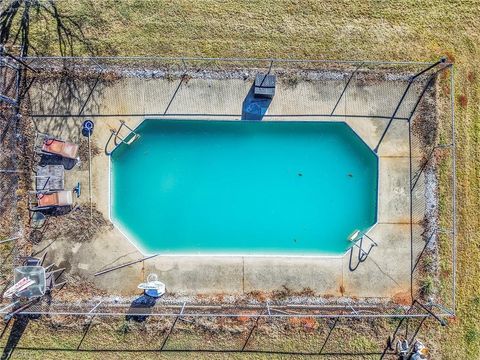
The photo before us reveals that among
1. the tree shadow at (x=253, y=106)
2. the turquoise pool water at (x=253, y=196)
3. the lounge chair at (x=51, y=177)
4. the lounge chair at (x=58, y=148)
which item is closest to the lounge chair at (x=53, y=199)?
the lounge chair at (x=51, y=177)

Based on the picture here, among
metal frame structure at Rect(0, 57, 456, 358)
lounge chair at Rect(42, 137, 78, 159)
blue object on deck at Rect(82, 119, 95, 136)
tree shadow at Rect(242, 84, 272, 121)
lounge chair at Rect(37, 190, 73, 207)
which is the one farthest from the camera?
tree shadow at Rect(242, 84, 272, 121)

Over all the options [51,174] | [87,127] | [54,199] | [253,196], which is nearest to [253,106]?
[253,196]

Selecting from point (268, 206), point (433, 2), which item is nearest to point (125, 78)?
point (268, 206)

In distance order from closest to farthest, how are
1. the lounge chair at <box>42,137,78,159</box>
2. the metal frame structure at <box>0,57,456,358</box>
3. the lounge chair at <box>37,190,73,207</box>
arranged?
the lounge chair at <box>42,137,78,159</box> → the lounge chair at <box>37,190,73,207</box> → the metal frame structure at <box>0,57,456,358</box>

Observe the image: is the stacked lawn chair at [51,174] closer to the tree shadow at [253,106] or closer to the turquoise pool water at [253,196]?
the turquoise pool water at [253,196]

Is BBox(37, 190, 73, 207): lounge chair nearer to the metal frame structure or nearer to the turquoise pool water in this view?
the turquoise pool water

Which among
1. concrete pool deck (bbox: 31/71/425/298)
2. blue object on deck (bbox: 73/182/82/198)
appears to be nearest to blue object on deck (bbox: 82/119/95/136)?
concrete pool deck (bbox: 31/71/425/298)
